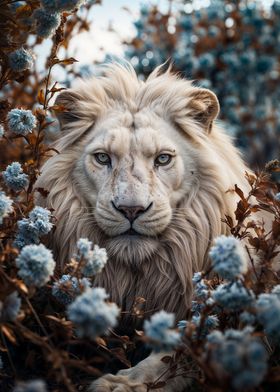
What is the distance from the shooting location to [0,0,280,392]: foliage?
1679 mm

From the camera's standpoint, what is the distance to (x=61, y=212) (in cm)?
312

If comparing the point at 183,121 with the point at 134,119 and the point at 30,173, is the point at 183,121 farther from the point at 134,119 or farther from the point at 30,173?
the point at 30,173

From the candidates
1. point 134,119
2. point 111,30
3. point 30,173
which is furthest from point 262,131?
point 30,173

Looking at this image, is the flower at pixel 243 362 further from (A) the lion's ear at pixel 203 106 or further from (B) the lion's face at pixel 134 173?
(A) the lion's ear at pixel 203 106

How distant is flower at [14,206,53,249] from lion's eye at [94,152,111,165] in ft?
2.23

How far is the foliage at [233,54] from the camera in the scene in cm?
658

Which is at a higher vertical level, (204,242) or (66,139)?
(66,139)

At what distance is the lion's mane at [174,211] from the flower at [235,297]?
3.36 ft

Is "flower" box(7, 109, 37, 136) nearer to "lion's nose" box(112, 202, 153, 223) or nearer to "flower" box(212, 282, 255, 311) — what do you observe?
"lion's nose" box(112, 202, 153, 223)

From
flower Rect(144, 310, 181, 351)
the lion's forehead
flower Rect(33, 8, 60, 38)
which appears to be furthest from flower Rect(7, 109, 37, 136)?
flower Rect(144, 310, 181, 351)

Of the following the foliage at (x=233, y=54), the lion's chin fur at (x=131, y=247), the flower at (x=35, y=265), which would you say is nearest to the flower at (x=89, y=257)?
the flower at (x=35, y=265)

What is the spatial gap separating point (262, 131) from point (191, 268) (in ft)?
14.3

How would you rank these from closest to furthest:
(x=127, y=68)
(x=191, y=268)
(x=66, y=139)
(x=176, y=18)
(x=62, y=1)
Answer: (x=62, y=1), (x=191, y=268), (x=66, y=139), (x=127, y=68), (x=176, y=18)

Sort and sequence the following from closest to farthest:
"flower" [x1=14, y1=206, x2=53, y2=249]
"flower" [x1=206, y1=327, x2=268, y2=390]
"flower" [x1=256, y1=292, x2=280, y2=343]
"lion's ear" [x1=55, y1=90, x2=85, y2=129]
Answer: "flower" [x1=206, y1=327, x2=268, y2=390] → "flower" [x1=256, y1=292, x2=280, y2=343] → "flower" [x1=14, y1=206, x2=53, y2=249] → "lion's ear" [x1=55, y1=90, x2=85, y2=129]
